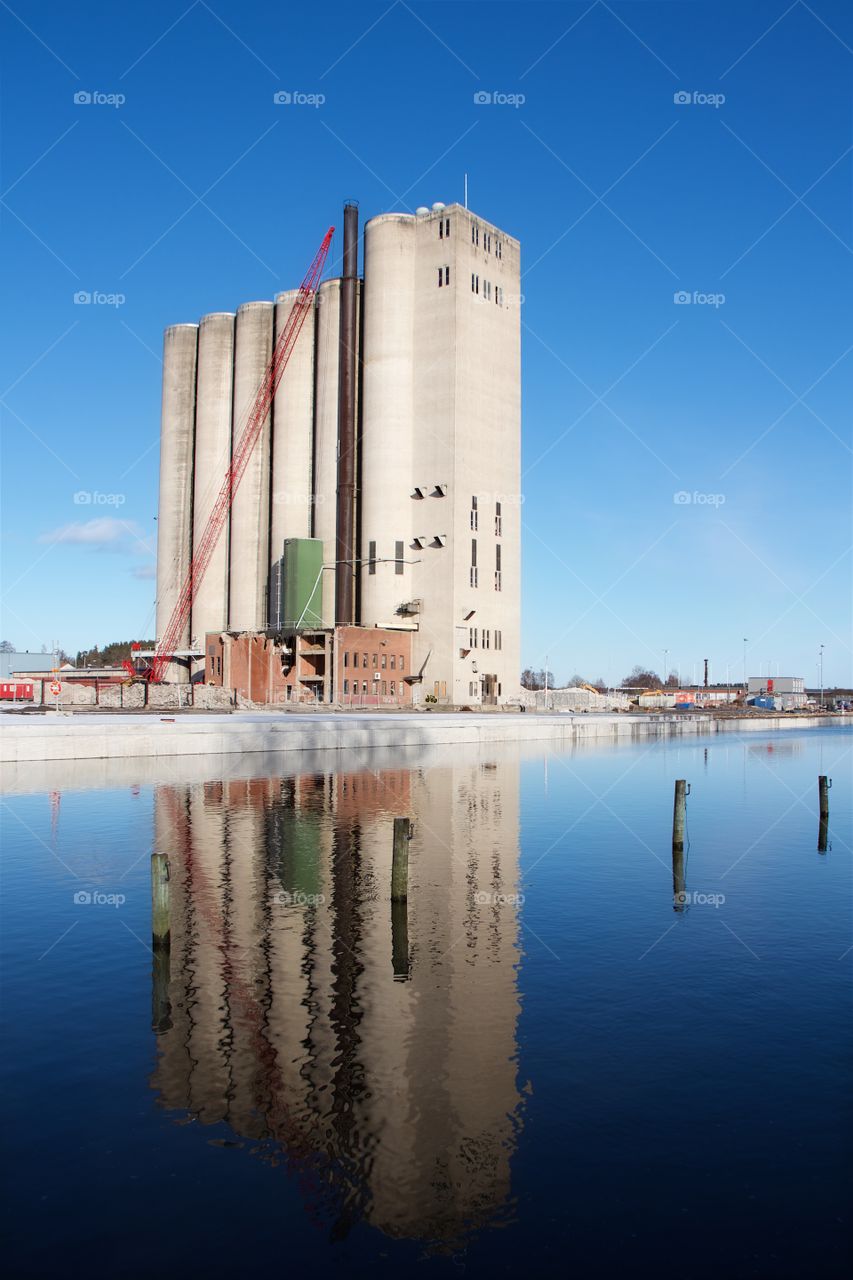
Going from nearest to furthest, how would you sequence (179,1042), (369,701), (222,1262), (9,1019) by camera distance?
(222,1262)
(179,1042)
(9,1019)
(369,701)

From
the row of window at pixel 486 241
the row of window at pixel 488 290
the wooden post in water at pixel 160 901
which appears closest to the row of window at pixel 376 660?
the row of window at pixel 488 290

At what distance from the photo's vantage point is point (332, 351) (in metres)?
127

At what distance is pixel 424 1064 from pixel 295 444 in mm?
122671

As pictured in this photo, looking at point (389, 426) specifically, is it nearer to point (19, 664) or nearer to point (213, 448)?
point (213, 448)

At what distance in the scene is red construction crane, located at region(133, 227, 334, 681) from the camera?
437 feet

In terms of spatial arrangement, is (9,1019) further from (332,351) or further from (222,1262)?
(332,351)

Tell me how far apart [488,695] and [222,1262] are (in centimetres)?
11321

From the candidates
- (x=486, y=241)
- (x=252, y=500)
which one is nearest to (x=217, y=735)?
(x=252, y=500)

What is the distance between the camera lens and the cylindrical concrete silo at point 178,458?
15000 cm

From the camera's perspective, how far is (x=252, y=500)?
13800 cm

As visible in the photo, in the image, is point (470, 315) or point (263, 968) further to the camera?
point (470, 315)

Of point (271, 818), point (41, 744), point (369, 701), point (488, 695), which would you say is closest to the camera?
point (271, 818)

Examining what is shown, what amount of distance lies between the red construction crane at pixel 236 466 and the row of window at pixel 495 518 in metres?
34.4

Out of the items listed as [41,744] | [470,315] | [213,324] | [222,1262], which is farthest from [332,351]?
[222,1262]
